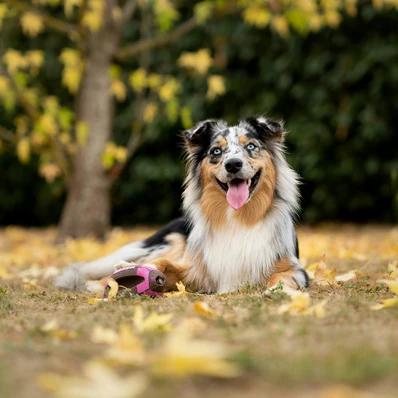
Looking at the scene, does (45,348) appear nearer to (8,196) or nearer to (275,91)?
(275,91)

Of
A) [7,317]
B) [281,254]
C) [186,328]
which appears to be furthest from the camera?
[281,254]

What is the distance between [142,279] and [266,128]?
3.89ft

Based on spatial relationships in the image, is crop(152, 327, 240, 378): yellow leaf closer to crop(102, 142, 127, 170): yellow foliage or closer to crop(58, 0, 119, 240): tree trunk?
crop(102, 142, 127, 170): yellow foliage

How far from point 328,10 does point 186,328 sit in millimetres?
5874

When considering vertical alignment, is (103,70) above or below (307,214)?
above

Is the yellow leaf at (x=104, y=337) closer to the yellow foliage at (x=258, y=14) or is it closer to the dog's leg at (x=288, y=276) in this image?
the dog's leg at (x=288, y=276)

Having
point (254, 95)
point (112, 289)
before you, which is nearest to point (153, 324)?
point (112, 289)

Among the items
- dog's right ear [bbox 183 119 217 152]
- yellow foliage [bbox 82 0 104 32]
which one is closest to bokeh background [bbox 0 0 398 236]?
yellow foliage [bbox 82 0 104 32]

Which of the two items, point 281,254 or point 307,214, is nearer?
point 281,254

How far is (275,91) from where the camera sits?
1080cm

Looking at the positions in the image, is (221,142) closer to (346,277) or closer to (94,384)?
(346,277)

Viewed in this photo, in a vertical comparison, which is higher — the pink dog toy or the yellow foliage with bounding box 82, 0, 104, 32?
the yellow foliage with bounding box 82, 0, 104, 32

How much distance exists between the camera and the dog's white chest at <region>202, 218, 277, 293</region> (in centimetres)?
463

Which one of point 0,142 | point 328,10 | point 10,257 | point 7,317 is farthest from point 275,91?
point 7,317
